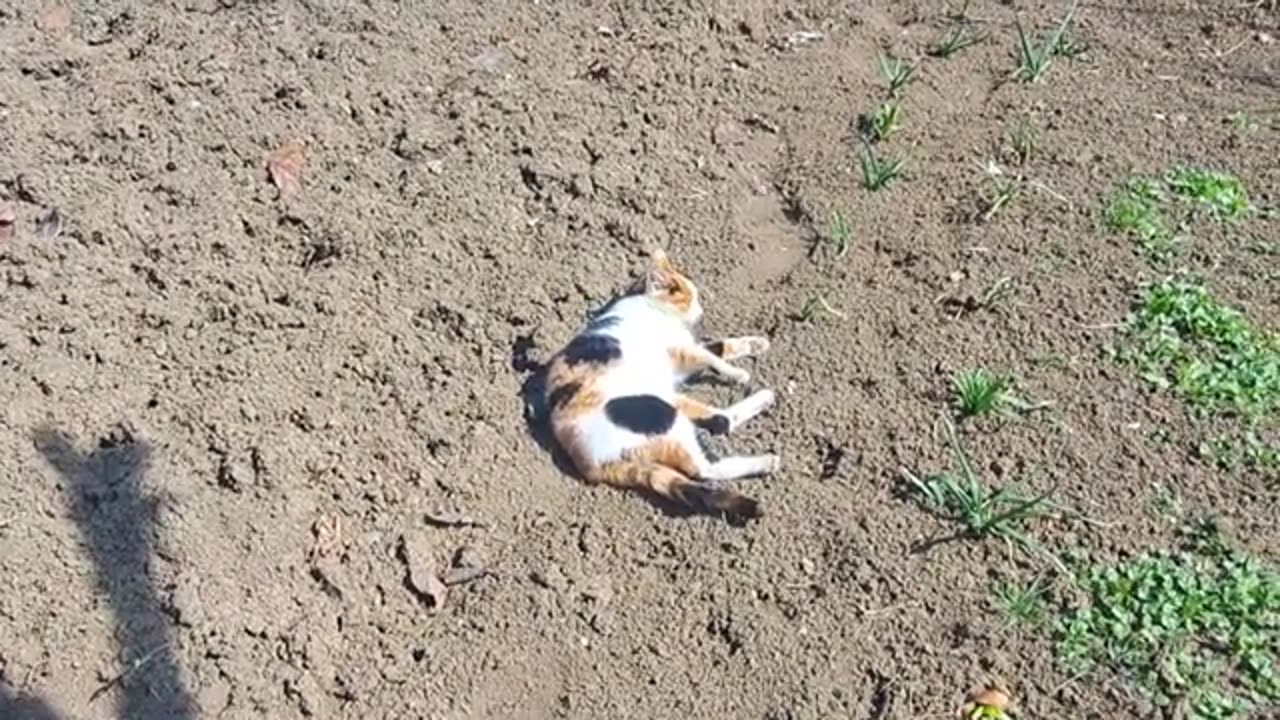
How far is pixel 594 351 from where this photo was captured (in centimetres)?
362

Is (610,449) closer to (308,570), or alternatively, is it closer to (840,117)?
(308,570)

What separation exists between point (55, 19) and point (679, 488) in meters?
2.81

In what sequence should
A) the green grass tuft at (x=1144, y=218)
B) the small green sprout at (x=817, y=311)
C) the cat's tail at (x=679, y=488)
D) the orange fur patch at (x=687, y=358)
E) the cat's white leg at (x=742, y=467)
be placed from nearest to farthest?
the cat's tail at (x=679, y=488) → the cat's white leg at (x=742, y=467) → the orange fur patch at (x=687, y=358) → the small green sprout at (x=817, y=311) → the green grass tuft at (x=1144, y=218)

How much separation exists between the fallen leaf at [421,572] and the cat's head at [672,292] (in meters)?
0.97

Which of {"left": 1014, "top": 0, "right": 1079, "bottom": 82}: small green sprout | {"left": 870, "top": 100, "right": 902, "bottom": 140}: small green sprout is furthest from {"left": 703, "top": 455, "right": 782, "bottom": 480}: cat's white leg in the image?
{"left": 1014, "top": 0, "right": 1079, "bottom": 82}: small green sprout

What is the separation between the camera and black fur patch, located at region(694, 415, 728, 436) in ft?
11.9

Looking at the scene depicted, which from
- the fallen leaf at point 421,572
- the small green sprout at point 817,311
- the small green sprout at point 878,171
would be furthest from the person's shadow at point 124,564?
the small green sprout at point 878,171

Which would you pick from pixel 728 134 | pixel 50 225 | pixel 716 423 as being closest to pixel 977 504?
pixel 716 423

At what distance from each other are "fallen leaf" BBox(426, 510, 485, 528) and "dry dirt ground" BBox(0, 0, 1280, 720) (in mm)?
14

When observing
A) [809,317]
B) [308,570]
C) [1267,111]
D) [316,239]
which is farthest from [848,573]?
[1267,111]

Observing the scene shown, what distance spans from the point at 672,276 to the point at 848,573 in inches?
41.1

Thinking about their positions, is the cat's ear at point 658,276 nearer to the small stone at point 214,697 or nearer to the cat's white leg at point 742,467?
the cat's white leg at point 742,467

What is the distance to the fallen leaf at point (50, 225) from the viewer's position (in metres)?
3.89

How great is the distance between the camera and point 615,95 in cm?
462
